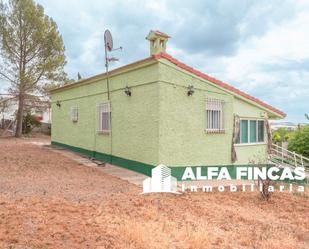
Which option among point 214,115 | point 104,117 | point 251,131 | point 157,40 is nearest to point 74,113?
point 104,117

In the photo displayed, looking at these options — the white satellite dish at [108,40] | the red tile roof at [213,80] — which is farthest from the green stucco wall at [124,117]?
the white satellite dish at [108,40]

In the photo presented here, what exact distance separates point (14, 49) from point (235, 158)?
22452 millimetres

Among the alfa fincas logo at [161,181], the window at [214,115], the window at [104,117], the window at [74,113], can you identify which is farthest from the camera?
the window at [74,113]

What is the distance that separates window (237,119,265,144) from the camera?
1392 cm

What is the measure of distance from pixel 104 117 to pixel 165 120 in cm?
456

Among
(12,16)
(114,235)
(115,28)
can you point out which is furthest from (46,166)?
(12,16)

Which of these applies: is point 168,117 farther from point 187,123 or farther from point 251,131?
point 251,131

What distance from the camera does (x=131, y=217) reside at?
6.69 metres

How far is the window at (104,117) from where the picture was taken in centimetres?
1419

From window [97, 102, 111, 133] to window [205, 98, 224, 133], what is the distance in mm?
4469

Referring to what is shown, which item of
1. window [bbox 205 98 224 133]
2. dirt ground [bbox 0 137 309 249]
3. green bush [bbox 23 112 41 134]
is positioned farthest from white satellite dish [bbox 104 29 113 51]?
green bush [bbox 23 112 41 134]

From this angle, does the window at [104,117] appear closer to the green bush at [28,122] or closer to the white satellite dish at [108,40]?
the white satellite dish at [108,40]

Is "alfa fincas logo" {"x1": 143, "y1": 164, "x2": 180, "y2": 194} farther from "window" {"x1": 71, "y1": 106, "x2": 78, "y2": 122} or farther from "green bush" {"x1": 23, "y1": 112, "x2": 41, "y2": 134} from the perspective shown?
"green bush" {"x1": 23, "y1": 112, "x2": 41, "y2": 134}

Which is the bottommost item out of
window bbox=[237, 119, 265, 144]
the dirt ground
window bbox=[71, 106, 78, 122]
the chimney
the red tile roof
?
the dirt ground
